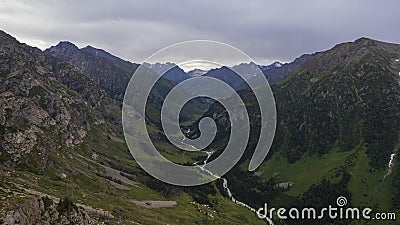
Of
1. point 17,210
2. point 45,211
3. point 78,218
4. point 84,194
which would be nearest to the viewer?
point 17,210

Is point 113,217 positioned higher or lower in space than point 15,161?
lower

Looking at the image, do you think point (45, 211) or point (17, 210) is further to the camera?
point (45, 211)

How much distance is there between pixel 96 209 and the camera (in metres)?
162

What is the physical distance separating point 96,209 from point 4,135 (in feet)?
245

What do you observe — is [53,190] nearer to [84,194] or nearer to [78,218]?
[84,194]

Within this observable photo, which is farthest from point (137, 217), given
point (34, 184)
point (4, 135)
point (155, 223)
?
point (4, 135)

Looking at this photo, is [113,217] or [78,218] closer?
[78,218]

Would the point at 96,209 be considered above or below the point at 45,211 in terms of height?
below

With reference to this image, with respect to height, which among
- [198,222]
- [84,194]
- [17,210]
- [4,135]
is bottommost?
[198,222]

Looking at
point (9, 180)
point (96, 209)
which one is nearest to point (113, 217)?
point (96, 209)

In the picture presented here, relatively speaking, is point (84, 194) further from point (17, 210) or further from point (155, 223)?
point (17, 210)

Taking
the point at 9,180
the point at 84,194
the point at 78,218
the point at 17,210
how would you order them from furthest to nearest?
the point at 84,194, the point at 9,180, the point at 78,218, the point at 17,210

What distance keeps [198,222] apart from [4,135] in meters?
111

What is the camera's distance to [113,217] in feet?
518
